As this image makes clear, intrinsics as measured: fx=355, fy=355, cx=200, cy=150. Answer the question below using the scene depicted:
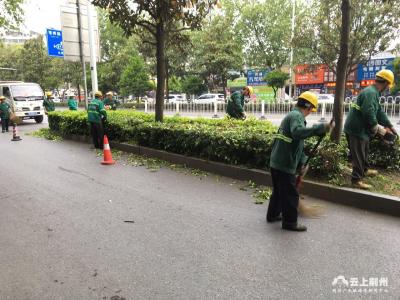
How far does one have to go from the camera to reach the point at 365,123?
16.4 feet

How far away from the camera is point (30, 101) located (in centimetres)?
1884

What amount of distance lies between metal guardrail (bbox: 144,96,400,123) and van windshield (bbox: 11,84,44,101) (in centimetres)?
767

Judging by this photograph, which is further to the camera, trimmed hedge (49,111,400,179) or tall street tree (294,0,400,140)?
tall street tree (294,0,400,140)

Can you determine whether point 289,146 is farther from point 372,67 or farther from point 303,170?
point 372,67

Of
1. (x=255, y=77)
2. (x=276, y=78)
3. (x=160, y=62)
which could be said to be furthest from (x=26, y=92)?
(x=255, y=77)

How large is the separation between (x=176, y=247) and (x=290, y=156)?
1.62 metres

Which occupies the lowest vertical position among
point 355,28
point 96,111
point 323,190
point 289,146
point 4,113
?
point 323,190

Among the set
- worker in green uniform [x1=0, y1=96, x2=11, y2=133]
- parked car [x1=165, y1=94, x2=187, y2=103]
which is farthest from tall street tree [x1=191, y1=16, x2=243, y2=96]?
worker in green uniform [x1=0, y1=96, x2=11, y2=133]

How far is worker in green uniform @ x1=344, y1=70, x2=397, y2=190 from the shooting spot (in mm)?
4828

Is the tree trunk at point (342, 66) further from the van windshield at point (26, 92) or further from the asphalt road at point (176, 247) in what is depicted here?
the van windshield at point (26, 92)

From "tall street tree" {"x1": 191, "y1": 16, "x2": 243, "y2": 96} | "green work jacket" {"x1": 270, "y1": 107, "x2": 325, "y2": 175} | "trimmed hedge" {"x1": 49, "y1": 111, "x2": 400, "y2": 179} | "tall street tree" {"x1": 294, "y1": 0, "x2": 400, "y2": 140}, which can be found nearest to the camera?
"green work jacket" {"x1": 270, "y1": 107, "x2": 325, "y2": 175}

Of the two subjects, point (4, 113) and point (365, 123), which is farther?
point (4, 113)

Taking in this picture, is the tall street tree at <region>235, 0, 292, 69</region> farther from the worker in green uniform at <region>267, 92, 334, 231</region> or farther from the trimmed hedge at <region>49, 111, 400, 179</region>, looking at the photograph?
the worker in green uniform at <region>267, 92, 334, 231</region>

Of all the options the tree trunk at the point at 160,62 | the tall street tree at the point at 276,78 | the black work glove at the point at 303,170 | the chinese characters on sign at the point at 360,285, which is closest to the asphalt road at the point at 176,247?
the chinese characters on sign at the point at 360,285
